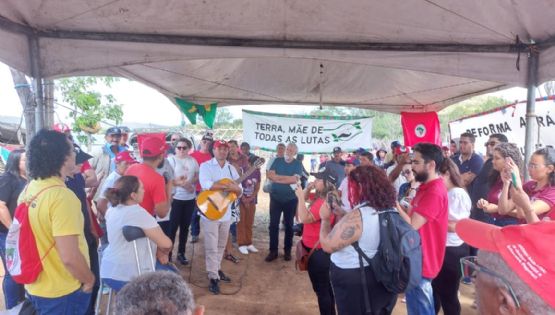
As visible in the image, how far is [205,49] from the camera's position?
3.28 meters

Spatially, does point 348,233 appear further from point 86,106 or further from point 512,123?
point 86,106

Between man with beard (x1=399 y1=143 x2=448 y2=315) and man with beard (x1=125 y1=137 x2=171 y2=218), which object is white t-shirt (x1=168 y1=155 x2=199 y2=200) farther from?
man with beard (x1=399 y1=143 x2=448 y2=315)

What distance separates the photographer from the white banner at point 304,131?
22.7 ft

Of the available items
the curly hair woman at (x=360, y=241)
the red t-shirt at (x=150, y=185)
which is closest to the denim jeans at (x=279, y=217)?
the red t-shirt at (x=150, y=185)

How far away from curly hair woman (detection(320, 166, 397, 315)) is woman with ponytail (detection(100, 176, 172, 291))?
1.22 m

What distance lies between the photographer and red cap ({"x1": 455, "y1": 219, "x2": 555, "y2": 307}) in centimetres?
81

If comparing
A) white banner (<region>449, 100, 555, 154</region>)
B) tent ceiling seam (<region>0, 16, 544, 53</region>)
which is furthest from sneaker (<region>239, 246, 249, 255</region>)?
white banner (<region>449, 100, 555, 154</region>)

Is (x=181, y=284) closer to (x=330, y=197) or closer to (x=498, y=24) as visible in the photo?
(x=330, y=197)

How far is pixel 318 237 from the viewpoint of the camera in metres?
3.31

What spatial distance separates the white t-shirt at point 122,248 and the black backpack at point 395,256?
152 cm

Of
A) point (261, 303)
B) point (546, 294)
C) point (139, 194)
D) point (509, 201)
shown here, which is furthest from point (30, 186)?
point (509, 201)

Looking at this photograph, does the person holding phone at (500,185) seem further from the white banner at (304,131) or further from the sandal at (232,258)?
the sandal at (232,258)

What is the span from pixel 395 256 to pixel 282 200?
3.78 m

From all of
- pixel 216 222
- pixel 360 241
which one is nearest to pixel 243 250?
pixel 216 222
